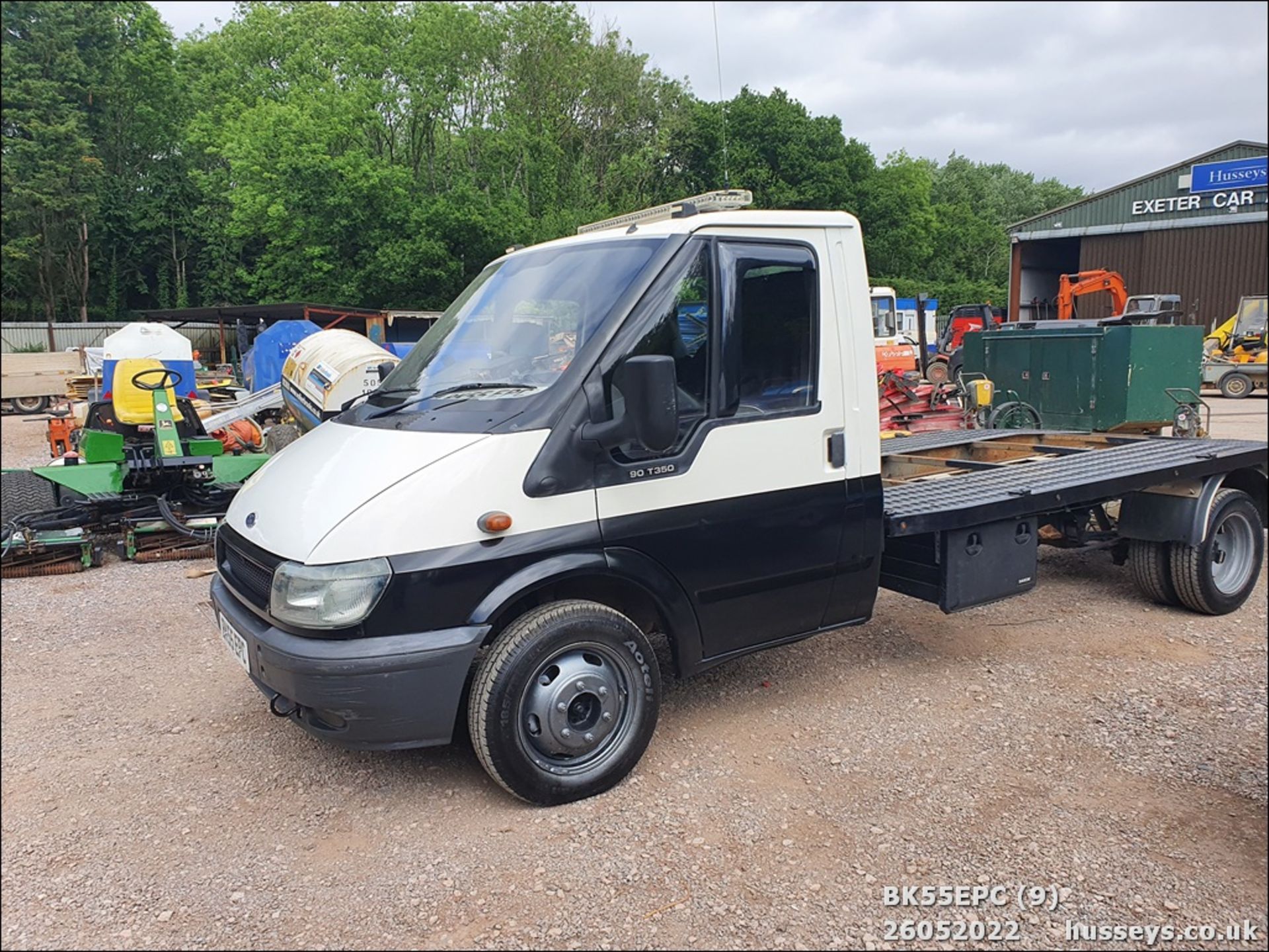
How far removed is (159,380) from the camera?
29.9 ft

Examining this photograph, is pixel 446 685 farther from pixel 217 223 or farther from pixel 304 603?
pixel 217 223

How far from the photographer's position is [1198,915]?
2.93 metres

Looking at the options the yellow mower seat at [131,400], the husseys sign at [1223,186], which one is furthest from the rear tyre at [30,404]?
the husseys sign at [1223,186]

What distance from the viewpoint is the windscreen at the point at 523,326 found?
3713 mm

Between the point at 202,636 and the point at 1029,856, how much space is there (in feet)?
16.2

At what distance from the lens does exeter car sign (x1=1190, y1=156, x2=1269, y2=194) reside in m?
29.2

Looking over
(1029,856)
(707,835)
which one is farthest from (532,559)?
(1029,856)

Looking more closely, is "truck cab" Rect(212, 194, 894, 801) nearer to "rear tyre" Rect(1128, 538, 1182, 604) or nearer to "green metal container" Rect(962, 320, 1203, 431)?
"rear tyre" Rect(1128, 538, 1182, 604)

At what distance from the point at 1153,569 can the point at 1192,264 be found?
1231 inches

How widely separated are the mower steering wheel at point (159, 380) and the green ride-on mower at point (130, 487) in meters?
0.02

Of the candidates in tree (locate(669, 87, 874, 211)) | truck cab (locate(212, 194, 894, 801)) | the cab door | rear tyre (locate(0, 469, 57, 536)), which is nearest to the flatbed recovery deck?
truck cab (locate(212, 194, 894, 801))

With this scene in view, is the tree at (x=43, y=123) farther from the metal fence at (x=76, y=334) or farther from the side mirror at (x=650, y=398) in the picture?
the metal fence at (x=76, y=334)

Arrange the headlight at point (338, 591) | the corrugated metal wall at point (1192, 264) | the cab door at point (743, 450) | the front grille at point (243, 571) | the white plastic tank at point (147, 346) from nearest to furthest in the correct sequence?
1. the headlight at point (338, 591)
2. the front grille at point (243, 571)
3. the cab door at point (743, 450)
4. the white plastic tank at point (147, 346)
5. the corrugated metal wall at point (1192, 264)

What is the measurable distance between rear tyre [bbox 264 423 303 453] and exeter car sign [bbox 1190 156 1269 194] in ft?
102
